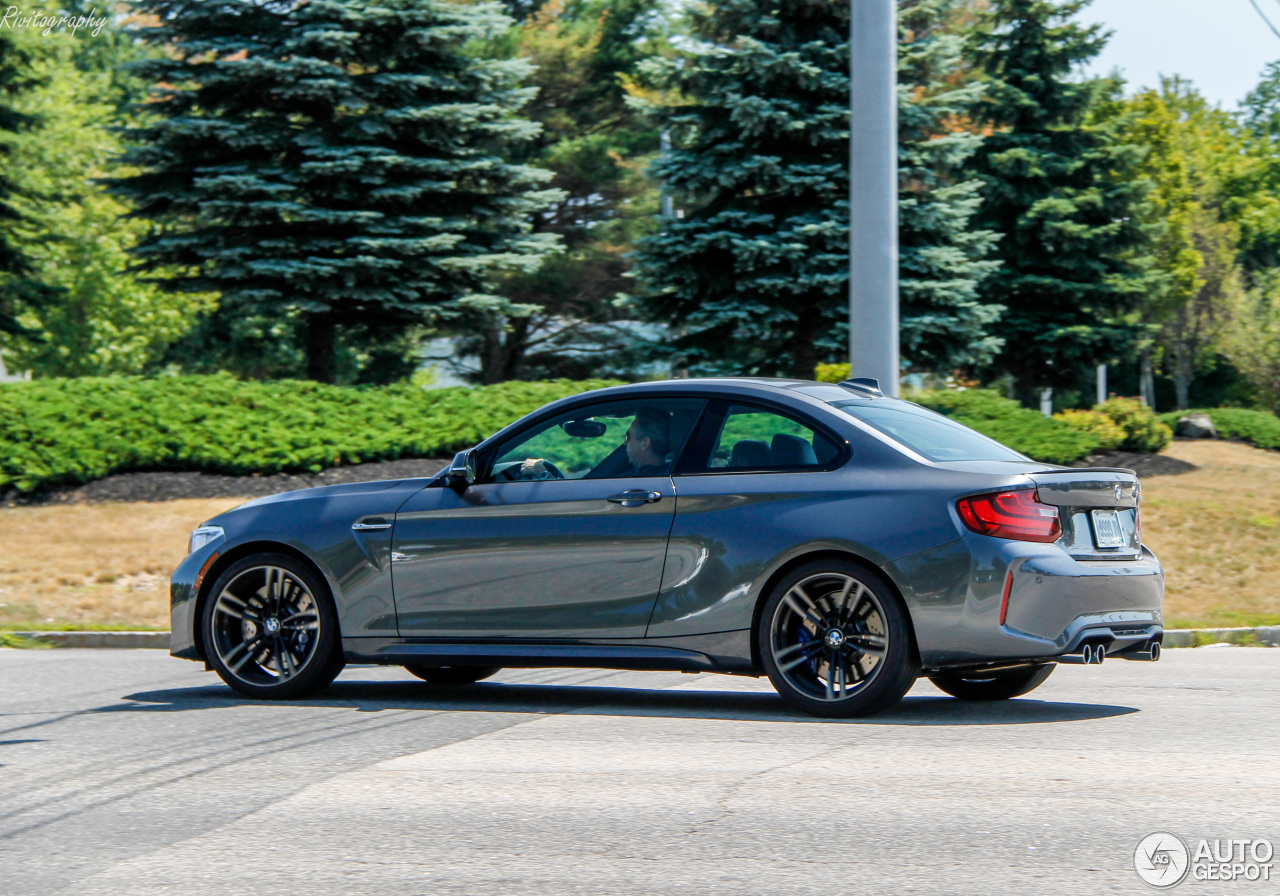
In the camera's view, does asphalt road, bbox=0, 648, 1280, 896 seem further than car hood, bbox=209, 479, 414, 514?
No

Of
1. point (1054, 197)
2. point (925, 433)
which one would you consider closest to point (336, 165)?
point (1054, 197)

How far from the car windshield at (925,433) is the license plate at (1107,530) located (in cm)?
52

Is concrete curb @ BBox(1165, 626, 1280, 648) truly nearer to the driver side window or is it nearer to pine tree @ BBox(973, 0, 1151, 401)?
the driver side window

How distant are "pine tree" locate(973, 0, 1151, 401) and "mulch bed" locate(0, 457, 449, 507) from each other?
1527 cm

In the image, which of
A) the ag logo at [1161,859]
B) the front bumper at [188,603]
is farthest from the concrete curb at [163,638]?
the ag logo at [1161,859]

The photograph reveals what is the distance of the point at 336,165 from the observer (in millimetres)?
23109

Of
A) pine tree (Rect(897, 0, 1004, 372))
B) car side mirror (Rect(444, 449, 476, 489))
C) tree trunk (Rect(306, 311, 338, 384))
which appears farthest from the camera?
tree trunk (Rect(306, 311, 338, 384))

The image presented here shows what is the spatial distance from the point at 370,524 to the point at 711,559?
191 cm

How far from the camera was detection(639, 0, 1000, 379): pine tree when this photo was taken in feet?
78.5

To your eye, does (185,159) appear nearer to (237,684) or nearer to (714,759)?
(237,684)

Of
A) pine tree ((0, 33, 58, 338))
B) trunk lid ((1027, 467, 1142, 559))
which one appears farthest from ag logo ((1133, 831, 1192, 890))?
pine tree ((0, 33, 58, 338))

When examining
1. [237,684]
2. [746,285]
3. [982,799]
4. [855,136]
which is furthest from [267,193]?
[982,799]

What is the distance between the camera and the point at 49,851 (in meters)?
4.85

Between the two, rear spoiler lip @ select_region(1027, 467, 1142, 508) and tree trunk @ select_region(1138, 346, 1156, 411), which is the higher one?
tree trunk @ select_region(1138, 346, 1156, 411)
